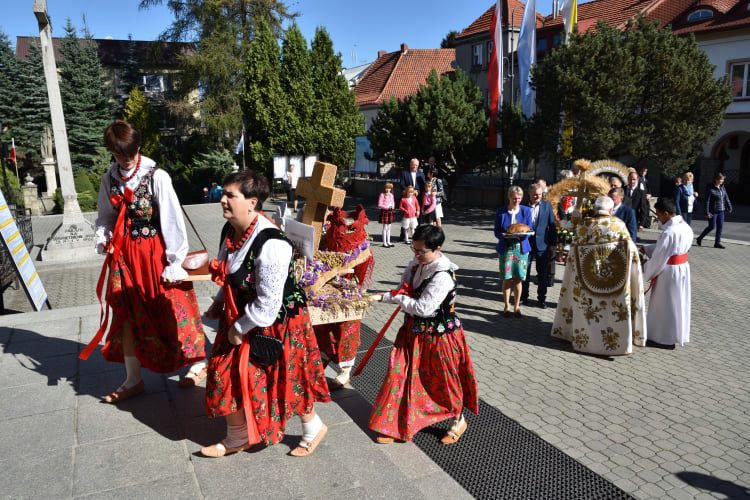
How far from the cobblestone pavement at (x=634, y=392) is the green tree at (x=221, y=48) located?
24.6 m

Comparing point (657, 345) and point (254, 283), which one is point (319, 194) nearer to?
point (254, 283)

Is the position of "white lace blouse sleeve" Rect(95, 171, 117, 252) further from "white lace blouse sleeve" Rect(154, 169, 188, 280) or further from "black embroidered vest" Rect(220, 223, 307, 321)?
"black embroidered vest" Rect(220, 223, 307, 321)

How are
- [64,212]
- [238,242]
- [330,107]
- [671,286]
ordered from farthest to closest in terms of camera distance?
1. [330,107]
2. [64,212]
3. [671,286]
4. [238,242]

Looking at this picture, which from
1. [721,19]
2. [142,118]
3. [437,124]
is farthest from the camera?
[142,118]

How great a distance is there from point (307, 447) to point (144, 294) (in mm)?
1747

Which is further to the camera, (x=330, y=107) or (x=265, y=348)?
(x=330, y=107)

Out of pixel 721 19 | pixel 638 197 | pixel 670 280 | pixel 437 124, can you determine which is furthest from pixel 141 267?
pixel 721 19

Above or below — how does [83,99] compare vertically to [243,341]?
above

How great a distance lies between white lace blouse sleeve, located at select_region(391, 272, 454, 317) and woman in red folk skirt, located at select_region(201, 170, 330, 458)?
747mm

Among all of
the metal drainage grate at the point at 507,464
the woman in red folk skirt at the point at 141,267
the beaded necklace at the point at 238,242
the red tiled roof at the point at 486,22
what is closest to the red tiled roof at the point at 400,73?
the red tiled roof at the point at 486,22

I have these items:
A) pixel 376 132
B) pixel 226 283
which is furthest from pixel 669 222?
pixel 376 132

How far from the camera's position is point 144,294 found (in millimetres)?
4336

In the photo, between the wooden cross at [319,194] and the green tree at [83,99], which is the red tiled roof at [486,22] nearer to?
the green tree at [83,99]

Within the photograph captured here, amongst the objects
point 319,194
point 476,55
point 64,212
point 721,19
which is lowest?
point 64,212
